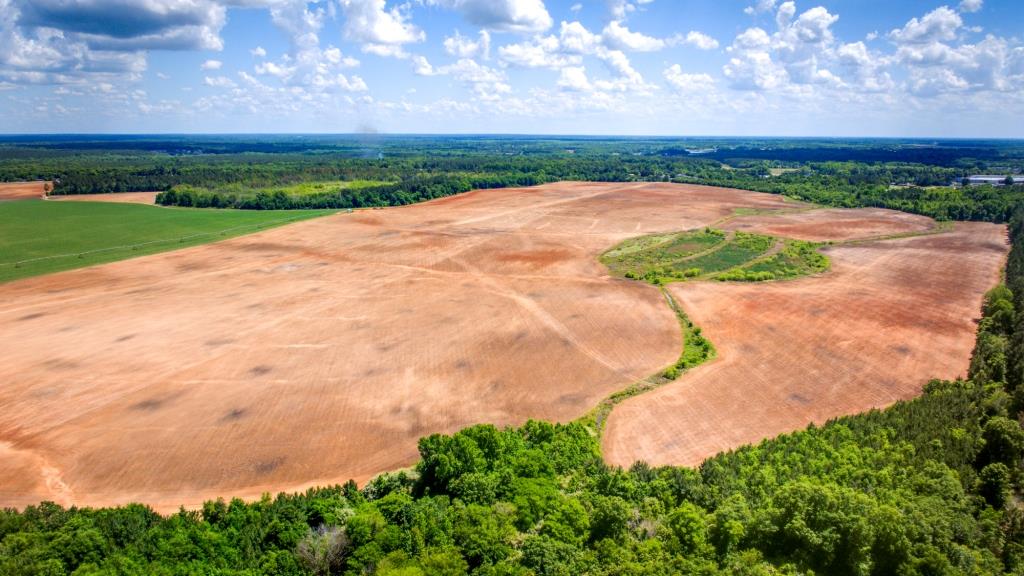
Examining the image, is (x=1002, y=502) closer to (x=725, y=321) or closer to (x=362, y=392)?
(x=725, y=321)

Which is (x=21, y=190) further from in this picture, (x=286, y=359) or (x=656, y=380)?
(x=656, y=380)

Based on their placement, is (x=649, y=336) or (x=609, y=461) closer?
(x=609, y=461)

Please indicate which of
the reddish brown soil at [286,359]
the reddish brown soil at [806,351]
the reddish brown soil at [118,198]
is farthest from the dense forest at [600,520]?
the reddish brown soil at [118,198]

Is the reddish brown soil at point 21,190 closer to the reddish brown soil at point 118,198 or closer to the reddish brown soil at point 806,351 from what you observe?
the reddish brown soil at point 118,198

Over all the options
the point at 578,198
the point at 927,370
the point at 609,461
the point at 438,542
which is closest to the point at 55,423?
the point at 438,542

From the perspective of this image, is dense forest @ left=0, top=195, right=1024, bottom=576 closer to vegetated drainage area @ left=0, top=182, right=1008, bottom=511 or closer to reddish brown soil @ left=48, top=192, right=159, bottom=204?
vegetated drainage area @ left=0, top=182, right=1008, bottom=511

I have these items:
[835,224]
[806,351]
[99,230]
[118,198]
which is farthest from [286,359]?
[118,198]
